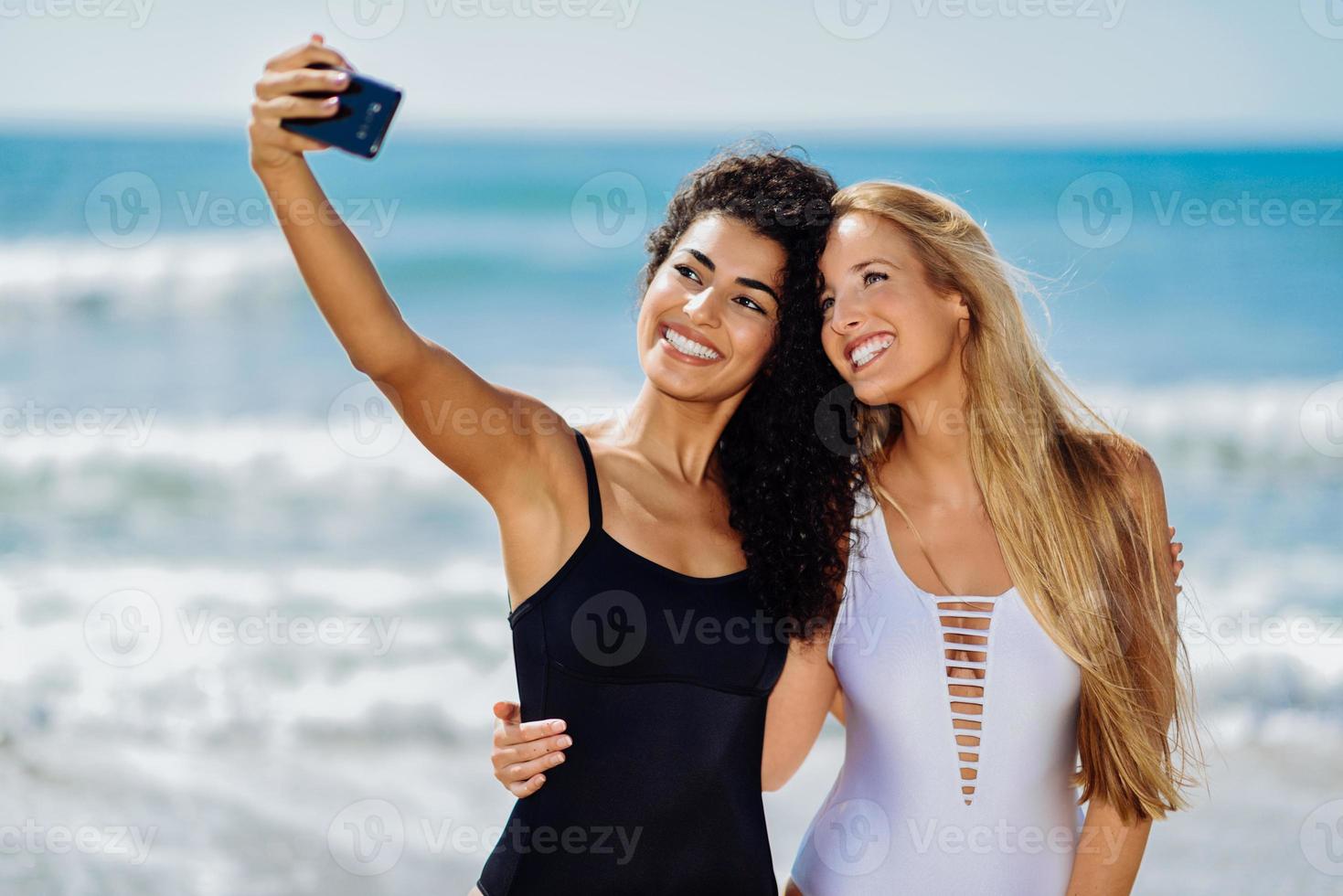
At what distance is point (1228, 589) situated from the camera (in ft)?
27.2

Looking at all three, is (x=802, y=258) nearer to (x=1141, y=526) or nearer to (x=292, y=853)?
(x=1141, y=526)

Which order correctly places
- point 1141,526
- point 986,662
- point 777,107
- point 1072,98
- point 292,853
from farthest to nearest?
1. point 777,107
2. point 1072,98
3. point 292,853
4. point 1141,526
5. point 986,662

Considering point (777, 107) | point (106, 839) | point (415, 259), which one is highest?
point (777, 107)

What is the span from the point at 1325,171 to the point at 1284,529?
50.3 ft

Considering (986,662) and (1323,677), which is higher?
(1323,677)

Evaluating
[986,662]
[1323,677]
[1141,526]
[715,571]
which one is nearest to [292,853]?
[715,571]
